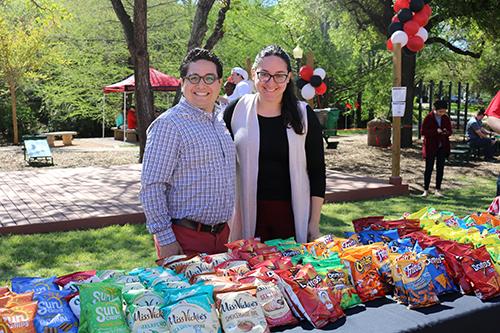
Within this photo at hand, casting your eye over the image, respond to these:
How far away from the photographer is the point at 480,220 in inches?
123

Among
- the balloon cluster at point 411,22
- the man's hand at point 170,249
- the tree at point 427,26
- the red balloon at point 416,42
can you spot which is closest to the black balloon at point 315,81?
the balloon cluster at point 411,22

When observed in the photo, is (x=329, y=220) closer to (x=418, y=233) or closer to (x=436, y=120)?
(x=436, y=120)

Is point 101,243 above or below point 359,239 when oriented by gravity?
below

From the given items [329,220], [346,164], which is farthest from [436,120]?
[346,164]

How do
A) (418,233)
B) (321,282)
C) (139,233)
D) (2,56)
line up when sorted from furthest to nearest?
1. (2,56)
2. (139,233)
3. (418,233)
4. (321,282)

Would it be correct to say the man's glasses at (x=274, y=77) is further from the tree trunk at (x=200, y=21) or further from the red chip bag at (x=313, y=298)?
the tree trunk at (x=200, y=21)

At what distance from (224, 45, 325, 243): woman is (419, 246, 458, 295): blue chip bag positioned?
2.57 feet

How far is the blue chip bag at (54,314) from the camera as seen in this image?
65.6 inches

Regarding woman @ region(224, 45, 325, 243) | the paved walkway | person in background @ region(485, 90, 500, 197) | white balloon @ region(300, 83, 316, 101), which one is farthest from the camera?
white balloon @ region(300, 83, 316, 101)

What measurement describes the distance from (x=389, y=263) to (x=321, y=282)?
0.38 m

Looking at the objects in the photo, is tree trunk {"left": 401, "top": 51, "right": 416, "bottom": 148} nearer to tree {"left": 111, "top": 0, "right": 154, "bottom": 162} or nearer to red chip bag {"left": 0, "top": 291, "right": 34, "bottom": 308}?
tree {"left": 111, "top": 0, "right": 154, "bottom": 162}

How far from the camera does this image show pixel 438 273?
2.26 meters

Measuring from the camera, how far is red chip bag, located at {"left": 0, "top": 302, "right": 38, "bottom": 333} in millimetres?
1621

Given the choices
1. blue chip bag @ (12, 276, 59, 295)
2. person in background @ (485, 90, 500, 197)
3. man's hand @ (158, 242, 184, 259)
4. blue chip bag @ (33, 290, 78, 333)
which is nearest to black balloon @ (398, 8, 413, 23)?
person in background @ (485, 90, 500, 197)
